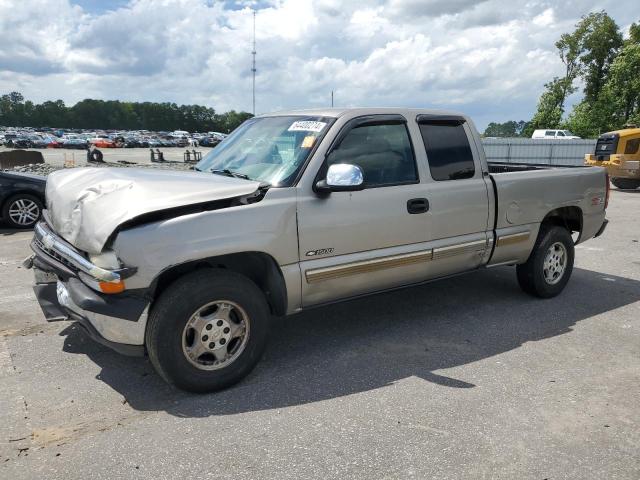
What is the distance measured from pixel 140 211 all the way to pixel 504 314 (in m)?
3.57

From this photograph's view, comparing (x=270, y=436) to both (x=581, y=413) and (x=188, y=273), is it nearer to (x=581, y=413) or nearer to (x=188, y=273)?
(x=188, y=273)

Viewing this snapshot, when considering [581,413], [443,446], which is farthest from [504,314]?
[443,446]

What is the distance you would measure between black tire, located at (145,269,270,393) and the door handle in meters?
1.41

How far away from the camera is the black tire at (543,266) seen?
211 inches

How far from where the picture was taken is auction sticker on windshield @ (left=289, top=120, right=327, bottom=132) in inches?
157

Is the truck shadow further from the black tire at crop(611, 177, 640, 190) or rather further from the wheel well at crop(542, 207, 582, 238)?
the black tire at crop(611, 177, 640, 190)

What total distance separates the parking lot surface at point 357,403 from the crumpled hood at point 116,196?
1.04 metres

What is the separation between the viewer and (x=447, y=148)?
4.62 meters

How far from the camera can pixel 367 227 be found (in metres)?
3.98

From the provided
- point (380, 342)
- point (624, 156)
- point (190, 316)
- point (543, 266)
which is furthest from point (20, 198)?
point (624, 156)

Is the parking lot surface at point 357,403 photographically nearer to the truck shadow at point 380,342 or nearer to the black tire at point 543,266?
the truck shadow at point 380,342

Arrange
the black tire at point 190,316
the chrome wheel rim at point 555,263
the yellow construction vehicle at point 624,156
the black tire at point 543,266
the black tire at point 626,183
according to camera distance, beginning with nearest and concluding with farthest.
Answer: the black tire at point 190,316, the black tire at point 543,266, the chrome wheel rim at point 555,263, the yellow construction vehicle at point 624,156, the black tire at point 626,183

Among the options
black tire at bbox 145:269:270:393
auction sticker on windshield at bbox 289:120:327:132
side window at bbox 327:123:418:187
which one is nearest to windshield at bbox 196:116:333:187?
auction sticker on windshield at bbox 289:120:327:132

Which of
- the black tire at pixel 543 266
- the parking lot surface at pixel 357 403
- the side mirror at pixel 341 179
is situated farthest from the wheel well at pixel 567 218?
the side mirror at pixel 341 179
